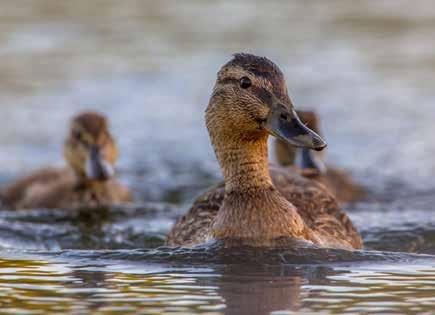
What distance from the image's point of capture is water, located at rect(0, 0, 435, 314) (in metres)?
6.84

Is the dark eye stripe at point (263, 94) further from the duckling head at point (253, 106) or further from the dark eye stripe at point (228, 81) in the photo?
the dark eye stripe at point (228, 81)

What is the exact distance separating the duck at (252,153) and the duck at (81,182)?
161 inches

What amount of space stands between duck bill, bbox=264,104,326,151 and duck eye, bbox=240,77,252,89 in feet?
0.93

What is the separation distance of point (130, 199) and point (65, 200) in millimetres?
695

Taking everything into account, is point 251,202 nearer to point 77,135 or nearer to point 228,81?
point 228,81

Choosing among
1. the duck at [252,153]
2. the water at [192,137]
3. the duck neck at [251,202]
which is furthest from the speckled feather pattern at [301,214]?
the water at [192,137]

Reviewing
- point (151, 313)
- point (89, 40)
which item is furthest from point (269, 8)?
point (151, 313)

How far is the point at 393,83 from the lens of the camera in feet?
56.4

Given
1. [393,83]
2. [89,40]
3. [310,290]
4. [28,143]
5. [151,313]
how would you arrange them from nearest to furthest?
[151,313]
[310,290]
[28,143]
[393,83]
[89,40]

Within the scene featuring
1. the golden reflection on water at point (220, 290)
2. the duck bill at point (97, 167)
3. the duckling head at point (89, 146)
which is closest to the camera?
the golden reflection on water at point (220, 290)

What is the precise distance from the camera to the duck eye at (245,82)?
7.77 m

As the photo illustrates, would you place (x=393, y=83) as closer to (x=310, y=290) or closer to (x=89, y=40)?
(x=89, y=40)

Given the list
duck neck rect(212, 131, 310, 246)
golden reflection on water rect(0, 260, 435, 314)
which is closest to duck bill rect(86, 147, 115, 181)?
duck neck rect(212, 131, 310, 246)

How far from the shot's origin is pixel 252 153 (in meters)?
7.96
